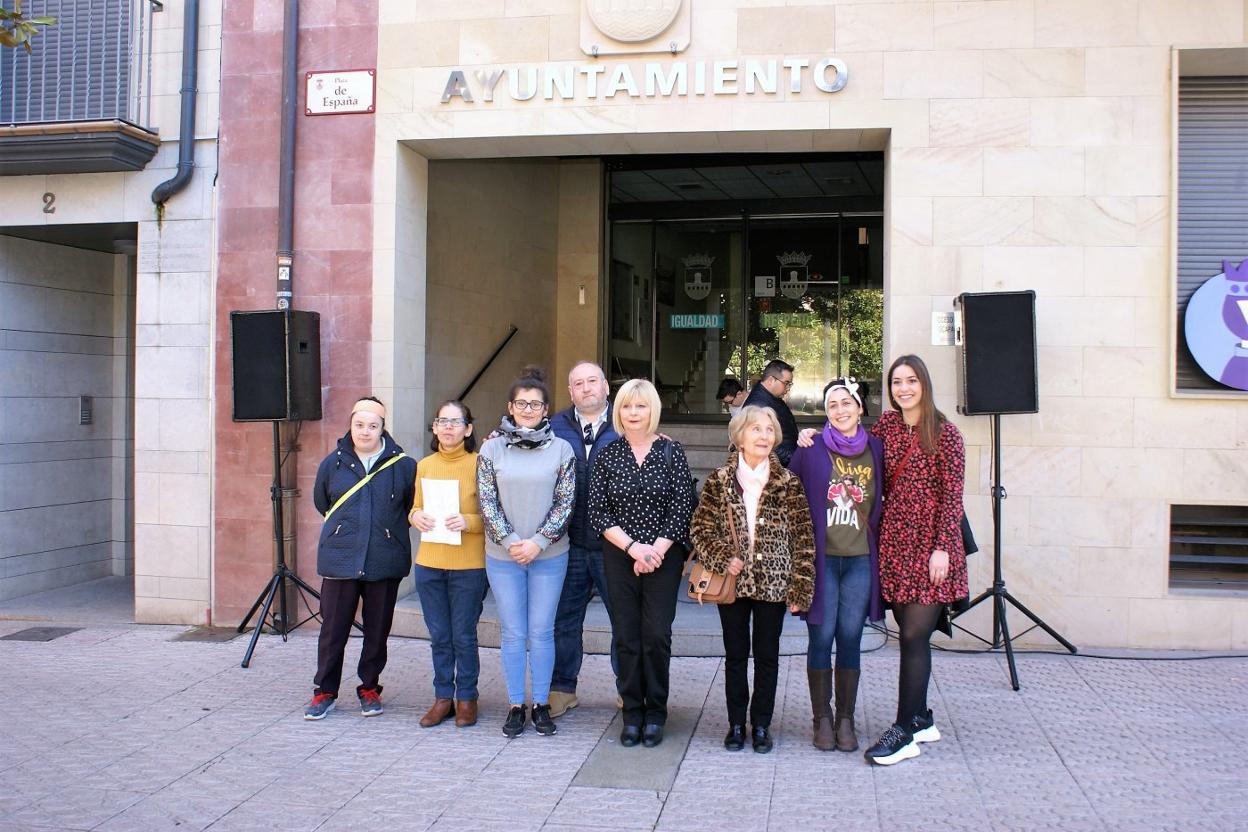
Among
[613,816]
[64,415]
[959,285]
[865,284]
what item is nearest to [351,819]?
[613,816]

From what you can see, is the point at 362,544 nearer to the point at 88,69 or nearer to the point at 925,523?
the point at 925,523

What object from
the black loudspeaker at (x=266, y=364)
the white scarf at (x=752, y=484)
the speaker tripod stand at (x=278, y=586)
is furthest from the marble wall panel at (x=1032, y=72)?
the speaker tripod stand at (x=278, y=586)

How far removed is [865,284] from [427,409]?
221 inches

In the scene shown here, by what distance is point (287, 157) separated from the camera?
7445 mm

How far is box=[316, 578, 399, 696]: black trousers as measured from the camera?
546cm

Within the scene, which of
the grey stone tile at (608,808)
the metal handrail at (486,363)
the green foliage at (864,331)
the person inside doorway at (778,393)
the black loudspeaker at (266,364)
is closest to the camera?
the grey stone tile at (608,808)

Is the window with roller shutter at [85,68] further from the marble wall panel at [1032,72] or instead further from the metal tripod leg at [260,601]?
the marble wall panel at [1032,72]

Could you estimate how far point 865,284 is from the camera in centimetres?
1197

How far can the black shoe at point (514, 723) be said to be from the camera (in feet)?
16.8

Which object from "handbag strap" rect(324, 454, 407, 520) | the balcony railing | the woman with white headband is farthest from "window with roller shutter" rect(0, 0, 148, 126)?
"handbag strap" rect(324, 454, 407, 520)

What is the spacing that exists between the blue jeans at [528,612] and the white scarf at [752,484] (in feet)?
3.31

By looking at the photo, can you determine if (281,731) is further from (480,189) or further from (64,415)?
(480,189)

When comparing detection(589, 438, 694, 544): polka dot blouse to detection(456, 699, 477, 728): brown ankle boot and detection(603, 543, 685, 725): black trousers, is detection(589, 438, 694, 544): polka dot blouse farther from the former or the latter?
detection(456, 699, 477, 728): brown ankle boot

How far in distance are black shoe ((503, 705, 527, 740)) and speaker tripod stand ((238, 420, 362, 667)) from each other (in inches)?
85.9
